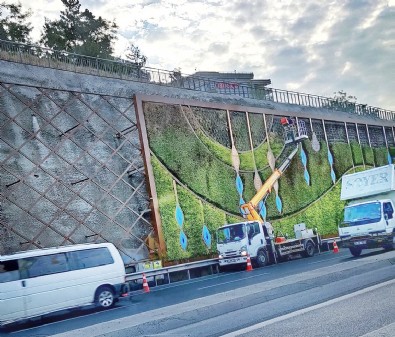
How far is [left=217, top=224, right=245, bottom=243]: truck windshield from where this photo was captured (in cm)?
2186

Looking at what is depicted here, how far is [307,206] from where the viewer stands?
32125mm

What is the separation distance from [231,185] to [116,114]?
Result: 7.74 m

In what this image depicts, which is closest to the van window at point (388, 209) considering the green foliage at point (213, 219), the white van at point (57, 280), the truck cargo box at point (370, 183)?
the truck cargo box at point (370, 183)

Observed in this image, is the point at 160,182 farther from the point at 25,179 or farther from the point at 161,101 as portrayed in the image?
the point at 25,179

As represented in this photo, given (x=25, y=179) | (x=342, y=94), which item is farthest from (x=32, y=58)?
(x=342, y=94)

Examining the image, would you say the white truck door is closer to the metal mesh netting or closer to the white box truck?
the white box truck

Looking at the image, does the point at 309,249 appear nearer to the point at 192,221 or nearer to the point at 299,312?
the point at 192,221

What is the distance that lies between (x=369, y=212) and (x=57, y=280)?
12.7 metres

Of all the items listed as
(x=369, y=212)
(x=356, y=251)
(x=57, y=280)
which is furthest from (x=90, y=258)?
(x=369, y=212)

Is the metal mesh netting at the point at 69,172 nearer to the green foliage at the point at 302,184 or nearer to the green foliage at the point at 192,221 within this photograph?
the green foliage at the point at 192,221

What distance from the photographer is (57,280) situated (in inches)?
534

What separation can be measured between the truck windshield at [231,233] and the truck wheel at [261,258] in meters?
1.17

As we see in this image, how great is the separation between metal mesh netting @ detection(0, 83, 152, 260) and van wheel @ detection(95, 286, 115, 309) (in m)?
6.29

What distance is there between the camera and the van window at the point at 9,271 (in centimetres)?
1272
